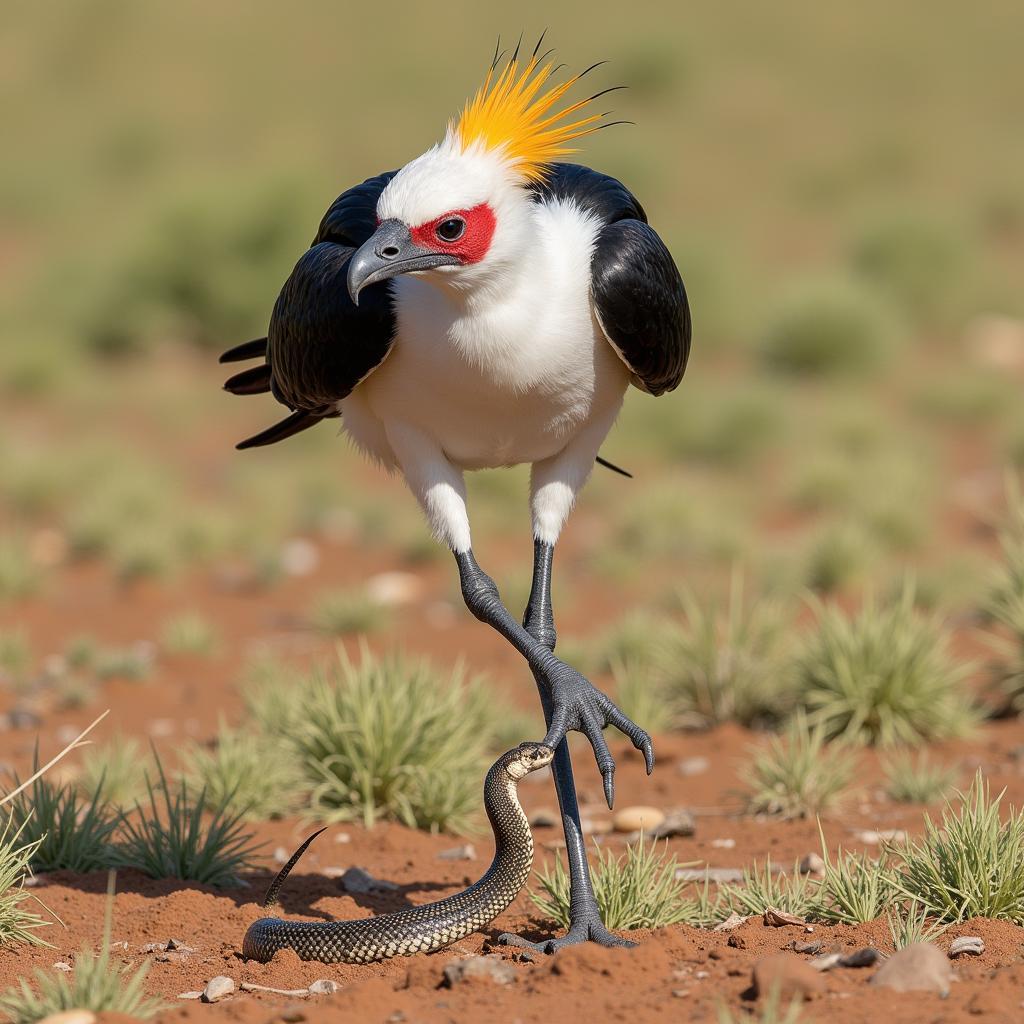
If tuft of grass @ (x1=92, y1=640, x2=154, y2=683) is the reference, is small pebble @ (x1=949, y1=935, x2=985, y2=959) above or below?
below

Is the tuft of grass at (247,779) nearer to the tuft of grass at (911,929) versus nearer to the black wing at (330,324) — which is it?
the black wing at (330,324)

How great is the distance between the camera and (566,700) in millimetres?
4188

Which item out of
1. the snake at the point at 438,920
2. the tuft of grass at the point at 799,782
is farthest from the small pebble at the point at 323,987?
the tuft of grass at the point at 799,782

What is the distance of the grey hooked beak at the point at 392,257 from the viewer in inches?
153

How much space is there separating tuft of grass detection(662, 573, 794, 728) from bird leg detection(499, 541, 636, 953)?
2.58m

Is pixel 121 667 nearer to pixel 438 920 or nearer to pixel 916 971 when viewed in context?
pixel 438 920

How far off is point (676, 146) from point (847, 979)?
103 feet

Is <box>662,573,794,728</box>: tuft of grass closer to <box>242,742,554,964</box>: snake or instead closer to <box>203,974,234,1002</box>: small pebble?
<box>242,742,554,964</box>: snake

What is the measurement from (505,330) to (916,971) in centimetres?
207

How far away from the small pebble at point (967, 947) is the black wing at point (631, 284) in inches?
78.7

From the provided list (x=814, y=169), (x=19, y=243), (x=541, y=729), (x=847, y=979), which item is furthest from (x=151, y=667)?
(x=814, y=169)

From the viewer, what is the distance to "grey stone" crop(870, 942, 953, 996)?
3.26 m

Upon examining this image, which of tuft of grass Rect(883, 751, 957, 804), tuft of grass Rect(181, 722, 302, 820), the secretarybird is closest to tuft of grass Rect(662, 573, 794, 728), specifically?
tuft of grass Rect(883, 751, 957, 804)

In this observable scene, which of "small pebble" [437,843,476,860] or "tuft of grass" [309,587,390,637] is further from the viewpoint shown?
"tuft of grass" [309,587,390,637]
